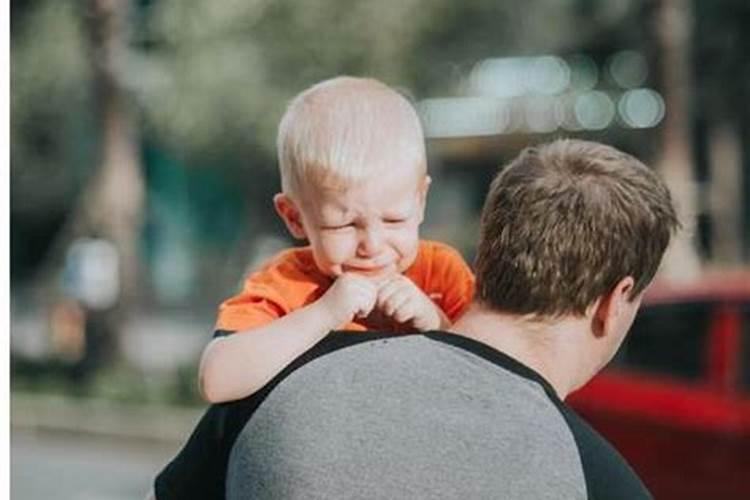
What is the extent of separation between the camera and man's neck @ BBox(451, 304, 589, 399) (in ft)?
6.80

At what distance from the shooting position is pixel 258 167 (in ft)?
83.8

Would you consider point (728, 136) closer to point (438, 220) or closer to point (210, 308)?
point (438, 220)

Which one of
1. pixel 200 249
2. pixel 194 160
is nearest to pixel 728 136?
pixel 194 160

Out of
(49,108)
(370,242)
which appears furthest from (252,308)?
(49,108)

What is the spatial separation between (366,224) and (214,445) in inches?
12.7

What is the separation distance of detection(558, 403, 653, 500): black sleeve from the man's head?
351mm

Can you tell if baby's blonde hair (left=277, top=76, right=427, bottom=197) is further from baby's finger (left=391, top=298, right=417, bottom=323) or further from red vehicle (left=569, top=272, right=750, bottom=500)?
red vehicle (left=569, top=272, right=750, bottom=500)

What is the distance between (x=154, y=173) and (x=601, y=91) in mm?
9033

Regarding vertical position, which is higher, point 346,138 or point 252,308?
point 346,138

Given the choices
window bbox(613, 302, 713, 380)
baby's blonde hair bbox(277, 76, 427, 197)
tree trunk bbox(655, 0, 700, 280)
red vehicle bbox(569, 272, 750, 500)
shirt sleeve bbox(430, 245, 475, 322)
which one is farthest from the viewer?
tree trunk bbox(655, 0, 700, 280)

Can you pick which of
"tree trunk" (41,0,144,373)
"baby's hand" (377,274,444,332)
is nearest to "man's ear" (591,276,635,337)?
"baby's hand" (377,274,444,332)

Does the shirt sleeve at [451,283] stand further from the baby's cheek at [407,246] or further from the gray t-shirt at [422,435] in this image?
the gray t-shirt at [422,435]

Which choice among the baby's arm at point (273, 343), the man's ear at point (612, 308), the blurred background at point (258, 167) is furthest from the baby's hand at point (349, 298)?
the blurred background at point (258, 167)

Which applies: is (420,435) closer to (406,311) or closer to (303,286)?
(406,311)
